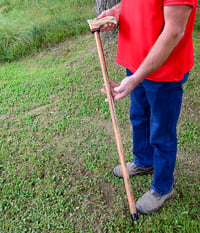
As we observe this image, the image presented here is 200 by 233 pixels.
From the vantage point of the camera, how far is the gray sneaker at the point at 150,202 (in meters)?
1.98

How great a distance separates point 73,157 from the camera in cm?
255

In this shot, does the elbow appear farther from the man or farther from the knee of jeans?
the knee of jeans

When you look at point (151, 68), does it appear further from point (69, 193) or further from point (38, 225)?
point (38, 225)

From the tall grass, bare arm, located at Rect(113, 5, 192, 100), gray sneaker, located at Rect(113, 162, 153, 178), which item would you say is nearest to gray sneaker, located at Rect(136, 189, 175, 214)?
gray sneaker, located at Rect(113, 162, 153, 178)

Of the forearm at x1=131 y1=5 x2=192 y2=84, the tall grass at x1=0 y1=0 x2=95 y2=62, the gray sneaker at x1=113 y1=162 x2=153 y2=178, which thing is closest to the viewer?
the forearm at x1=131 y1=5 x2=192 y2=84

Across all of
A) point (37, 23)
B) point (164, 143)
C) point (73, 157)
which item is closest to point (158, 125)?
point (164, 143)

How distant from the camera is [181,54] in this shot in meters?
1.43

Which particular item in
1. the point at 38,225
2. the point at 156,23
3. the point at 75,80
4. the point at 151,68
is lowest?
the point at 38,225

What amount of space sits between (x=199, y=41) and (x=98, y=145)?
2.90 meters

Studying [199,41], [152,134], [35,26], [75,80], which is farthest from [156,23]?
[35,26]

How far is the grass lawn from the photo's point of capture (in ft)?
6.55

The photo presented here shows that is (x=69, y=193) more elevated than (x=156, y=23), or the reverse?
(x=156, y=23)

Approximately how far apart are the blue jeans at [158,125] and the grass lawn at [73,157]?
10.6 inches

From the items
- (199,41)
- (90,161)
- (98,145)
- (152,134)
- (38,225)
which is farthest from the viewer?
(199,41)
